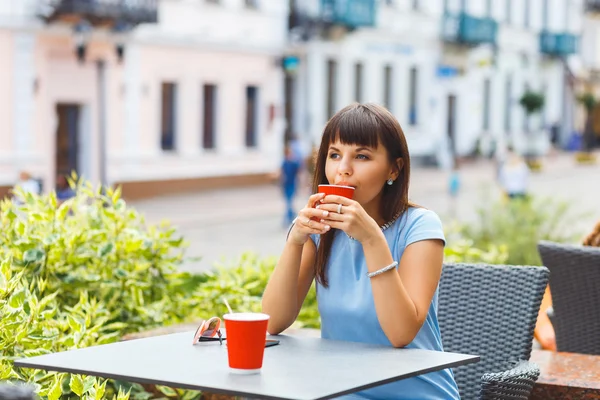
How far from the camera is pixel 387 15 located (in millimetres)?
40125

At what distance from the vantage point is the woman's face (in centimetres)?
352

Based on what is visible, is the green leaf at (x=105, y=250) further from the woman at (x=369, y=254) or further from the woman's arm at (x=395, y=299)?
the woman's arm at (x=395, y=299)

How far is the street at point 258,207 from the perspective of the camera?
19453mm

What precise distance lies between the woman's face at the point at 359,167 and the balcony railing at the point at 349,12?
1258 inches

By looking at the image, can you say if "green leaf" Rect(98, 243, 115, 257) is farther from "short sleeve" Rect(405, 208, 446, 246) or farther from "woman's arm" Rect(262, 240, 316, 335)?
"short sleeve" Rect(405, 208, 446, 246)

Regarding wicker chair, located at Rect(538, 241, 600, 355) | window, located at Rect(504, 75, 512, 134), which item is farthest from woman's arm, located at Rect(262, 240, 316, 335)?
window, located at Rect(504, 75, 512, 134)

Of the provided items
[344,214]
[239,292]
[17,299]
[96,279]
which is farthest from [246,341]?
[239,292]

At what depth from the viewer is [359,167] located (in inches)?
139

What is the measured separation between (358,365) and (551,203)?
8.59 metres

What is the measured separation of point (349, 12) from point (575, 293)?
3158 centimetres

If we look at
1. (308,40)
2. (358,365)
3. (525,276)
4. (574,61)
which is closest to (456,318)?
(525,276)

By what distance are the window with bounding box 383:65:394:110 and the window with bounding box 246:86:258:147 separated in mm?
8377

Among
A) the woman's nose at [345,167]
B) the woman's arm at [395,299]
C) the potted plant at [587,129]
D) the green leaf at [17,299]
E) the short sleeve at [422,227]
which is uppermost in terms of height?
the woman's nose at [345,167]

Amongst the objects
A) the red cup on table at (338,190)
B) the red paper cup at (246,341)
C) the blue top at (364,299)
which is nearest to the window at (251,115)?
the blue top at (364,299)
